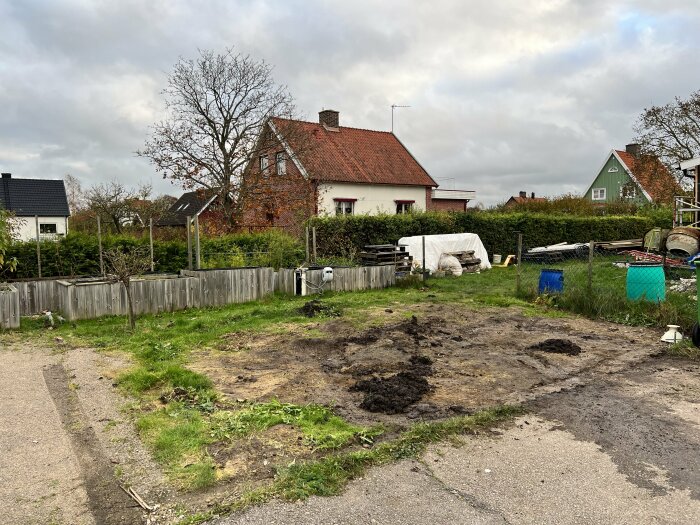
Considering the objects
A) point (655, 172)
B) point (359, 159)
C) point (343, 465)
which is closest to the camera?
point (343, 465)

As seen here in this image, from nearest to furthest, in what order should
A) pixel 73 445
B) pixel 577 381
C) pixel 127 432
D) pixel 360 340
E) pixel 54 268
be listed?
1. pixel 73 445
2. pixel 127 432
3. pixel 577 381
4. pixel 360 340
5. pixel 54 268

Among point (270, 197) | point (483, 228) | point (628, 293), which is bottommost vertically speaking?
point (628, 293)

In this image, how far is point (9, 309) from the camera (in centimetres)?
1057

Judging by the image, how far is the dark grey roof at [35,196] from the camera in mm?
37812

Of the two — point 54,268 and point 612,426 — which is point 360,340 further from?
point 54,268

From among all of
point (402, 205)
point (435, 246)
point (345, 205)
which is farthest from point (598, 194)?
point (435, 246)

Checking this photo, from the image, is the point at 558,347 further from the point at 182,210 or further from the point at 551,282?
the point at 182,210

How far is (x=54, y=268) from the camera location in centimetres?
1441

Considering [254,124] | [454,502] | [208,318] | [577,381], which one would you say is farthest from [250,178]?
[454,502]

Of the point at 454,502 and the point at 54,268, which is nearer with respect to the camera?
the point at 454,502

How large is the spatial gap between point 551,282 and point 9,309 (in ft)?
39.5

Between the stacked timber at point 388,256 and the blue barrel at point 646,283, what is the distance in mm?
8036

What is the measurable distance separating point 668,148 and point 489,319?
2259cm

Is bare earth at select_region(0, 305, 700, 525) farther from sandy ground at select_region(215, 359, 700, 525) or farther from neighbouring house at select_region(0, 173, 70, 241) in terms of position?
neighbouring house at select_region(0, 173, 70, 241)
